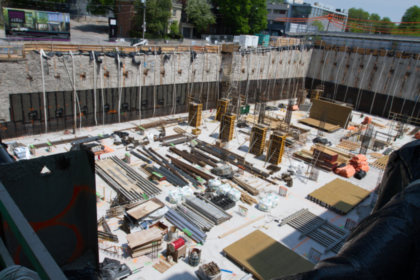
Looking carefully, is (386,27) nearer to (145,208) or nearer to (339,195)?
(339,195)

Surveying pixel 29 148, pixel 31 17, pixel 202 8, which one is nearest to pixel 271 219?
pixel 29 148

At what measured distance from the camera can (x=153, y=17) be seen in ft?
144

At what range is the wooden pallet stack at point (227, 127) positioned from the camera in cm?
2031

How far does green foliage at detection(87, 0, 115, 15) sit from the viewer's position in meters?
52.2

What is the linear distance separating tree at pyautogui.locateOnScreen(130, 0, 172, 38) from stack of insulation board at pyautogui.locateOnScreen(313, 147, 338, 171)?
107 feet

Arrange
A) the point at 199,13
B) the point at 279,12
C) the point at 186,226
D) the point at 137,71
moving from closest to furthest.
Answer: the point at 186,226, the point at 137,71, the point at 199,13, the point at 279,12

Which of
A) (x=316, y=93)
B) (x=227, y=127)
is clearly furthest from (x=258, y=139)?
(x=316, y=93)

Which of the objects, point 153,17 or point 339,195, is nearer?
point 339,195

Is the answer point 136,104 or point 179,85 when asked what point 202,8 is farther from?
point 136,104

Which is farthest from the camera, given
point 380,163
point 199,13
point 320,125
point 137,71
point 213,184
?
point 199,13

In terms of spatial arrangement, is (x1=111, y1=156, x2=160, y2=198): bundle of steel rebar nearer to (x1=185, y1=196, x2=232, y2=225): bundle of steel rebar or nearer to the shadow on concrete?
(x1=185, y1=196, x2=232, y2=225): bundle of steel rebar

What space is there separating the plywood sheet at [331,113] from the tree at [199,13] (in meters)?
31.5

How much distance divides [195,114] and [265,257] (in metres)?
13.4

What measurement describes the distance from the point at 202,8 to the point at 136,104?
116 feet
